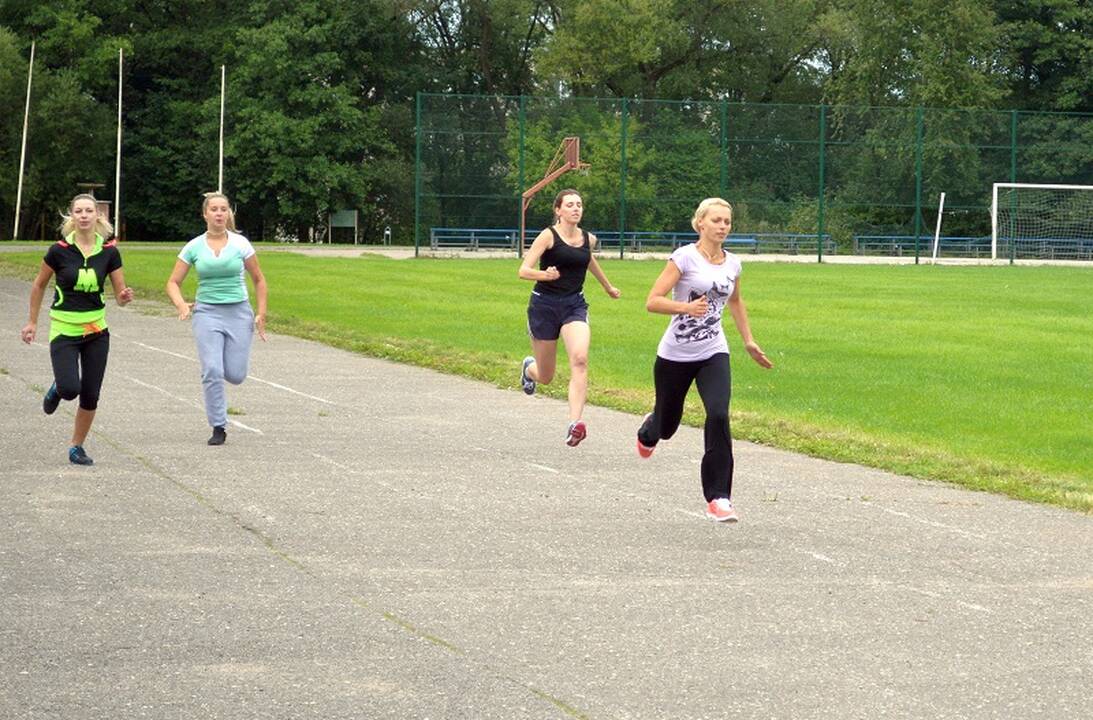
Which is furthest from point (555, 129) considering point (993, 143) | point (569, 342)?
point (569, 342)

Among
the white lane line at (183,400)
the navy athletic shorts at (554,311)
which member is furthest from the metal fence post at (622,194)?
the navy athletic shorts at (554,311)

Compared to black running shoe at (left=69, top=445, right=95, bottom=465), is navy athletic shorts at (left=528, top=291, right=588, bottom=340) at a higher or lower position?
higher

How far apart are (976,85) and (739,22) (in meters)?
14.7

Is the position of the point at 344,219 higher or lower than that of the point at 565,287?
higher

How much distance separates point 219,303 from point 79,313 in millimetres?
1281

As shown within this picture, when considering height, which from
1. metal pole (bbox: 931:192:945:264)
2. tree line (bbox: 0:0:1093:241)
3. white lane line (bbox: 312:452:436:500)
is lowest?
white lane line (bbox: 312:452:436:500)

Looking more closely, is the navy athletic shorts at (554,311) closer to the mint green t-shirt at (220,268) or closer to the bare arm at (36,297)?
the mint green t-shirt at (220,268)

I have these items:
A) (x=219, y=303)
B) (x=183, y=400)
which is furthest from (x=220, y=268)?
(x=183, y=400)

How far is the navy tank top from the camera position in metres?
13.4

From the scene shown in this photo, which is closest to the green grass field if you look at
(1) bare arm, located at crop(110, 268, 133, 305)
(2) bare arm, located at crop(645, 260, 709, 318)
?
(2) bare arm, located at crop(645, 260, 709, 318)

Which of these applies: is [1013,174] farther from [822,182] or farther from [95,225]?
[95,225]

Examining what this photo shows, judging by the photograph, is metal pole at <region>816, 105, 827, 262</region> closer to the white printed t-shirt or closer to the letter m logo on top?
the letter m logo on top

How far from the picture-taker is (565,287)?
13539 mm

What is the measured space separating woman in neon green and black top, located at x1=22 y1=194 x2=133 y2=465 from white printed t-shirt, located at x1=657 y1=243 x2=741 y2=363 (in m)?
3.90
